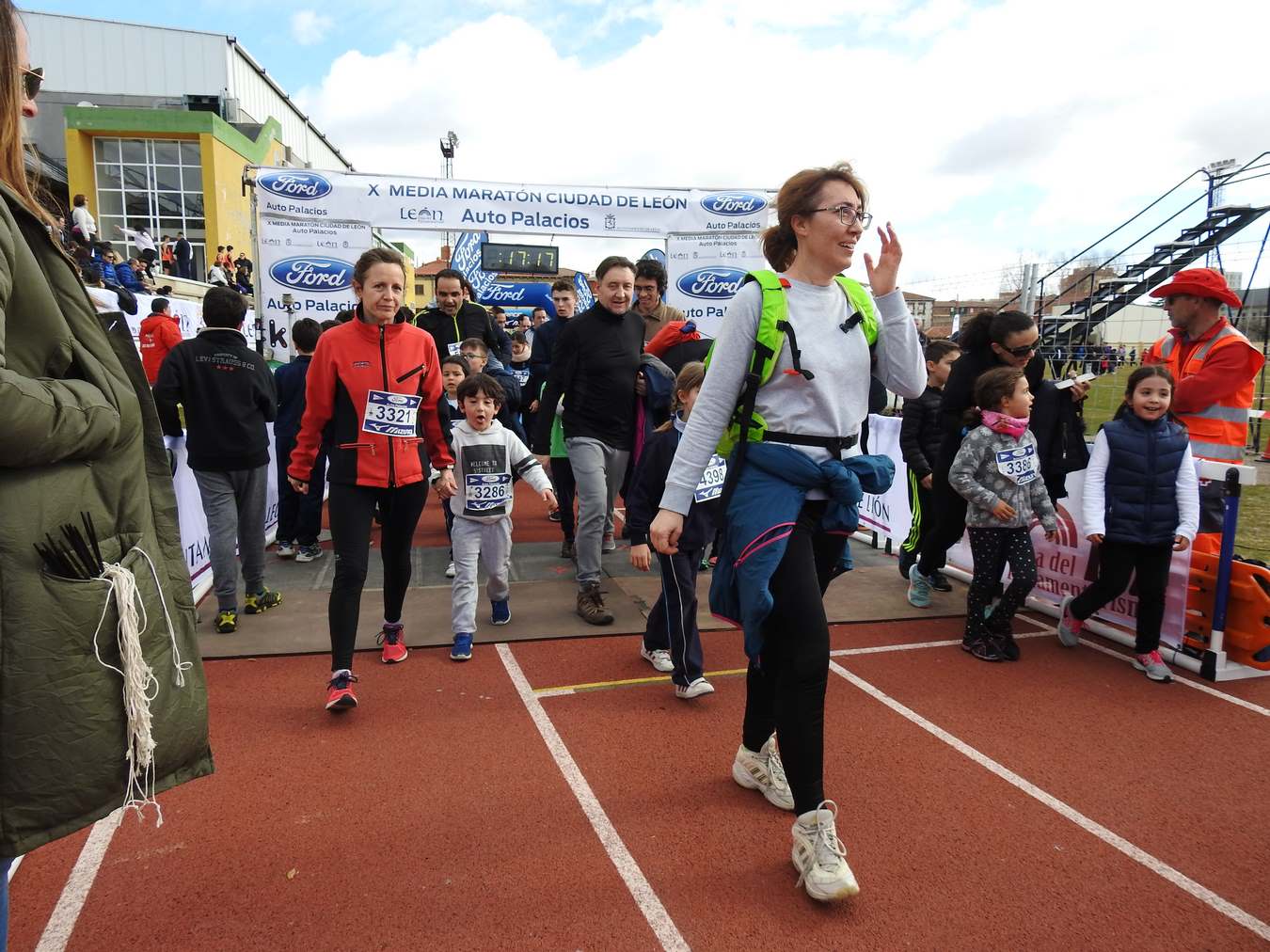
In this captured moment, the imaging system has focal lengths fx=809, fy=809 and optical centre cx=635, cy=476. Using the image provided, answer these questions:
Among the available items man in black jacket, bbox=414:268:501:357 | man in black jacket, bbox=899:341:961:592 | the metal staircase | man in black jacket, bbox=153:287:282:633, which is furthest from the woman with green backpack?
the metal staircase

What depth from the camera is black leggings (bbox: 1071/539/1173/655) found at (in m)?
4.49

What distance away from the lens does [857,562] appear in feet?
22.8

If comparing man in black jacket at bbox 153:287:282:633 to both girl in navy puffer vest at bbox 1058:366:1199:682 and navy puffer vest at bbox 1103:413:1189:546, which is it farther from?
navy puffer vest at bbox 1103:413:1189:546

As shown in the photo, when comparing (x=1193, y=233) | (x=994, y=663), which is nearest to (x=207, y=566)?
(x=994, y=663)

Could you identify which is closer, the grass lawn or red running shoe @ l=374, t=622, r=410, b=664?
red running shoe @ l=374, t=622, r=410, b=664

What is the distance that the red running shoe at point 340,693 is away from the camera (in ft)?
12.3

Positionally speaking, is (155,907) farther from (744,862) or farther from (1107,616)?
(1107,616)

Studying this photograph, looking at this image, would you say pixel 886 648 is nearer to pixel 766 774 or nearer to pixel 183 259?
pixel 766 774

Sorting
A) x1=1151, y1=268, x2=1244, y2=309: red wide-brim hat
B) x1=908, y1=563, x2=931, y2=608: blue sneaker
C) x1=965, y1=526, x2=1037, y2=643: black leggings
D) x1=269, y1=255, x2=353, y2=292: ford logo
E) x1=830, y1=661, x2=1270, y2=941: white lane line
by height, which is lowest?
x1=830, y1=661, x2=1270, y2=941: white lane line

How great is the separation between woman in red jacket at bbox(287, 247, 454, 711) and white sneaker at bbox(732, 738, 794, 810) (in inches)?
73.4

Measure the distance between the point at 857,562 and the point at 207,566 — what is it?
16.9 feet

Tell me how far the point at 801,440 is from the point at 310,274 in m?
9.83

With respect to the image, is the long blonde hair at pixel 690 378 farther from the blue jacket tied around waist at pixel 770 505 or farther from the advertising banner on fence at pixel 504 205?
the advertising banner on fence at pixel 504 205

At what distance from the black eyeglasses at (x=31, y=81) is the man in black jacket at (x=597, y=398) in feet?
12.3
